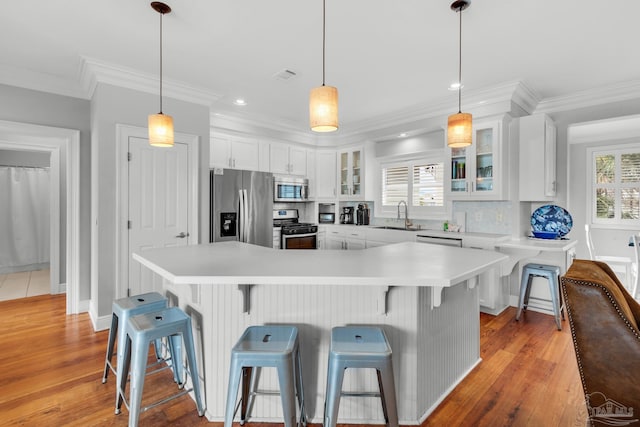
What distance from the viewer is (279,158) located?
5.28 meters

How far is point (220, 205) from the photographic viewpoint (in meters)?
4.00

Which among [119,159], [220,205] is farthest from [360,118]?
[119,159]

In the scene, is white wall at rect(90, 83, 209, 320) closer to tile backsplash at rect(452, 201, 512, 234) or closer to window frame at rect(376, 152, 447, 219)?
window frame at rect(376, 152, 447, 219)

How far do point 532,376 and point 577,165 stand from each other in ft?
13.2

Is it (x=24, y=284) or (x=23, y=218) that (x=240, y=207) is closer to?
(x=24, y=284)

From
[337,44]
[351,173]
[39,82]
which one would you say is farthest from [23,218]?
[337,44]

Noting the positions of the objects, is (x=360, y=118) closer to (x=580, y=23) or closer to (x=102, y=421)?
(x=580, y=23)

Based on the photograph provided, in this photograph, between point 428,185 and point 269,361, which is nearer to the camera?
point 269,361

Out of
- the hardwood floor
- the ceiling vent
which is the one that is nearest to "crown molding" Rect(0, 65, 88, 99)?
the ceiling vent

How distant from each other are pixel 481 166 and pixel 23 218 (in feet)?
24.6

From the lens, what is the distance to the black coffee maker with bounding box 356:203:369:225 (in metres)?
5.58

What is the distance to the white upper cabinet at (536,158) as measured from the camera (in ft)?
12.0

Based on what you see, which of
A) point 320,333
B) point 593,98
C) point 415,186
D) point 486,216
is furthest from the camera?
point 415,186

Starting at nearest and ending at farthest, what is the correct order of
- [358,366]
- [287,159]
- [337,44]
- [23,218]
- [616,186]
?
[358,366], [337,44], [616,186], [287,159], [23,218]
